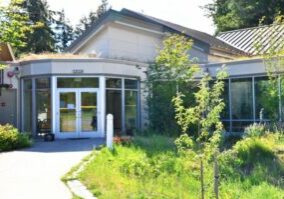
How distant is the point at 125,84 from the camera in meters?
25.3

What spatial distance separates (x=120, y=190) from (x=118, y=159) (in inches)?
160

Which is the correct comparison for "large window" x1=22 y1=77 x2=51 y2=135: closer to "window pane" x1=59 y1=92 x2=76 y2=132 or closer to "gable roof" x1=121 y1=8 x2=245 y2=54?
"window pane" x1=59 y1=92 x2=76 y2=132

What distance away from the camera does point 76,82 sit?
23562 mm

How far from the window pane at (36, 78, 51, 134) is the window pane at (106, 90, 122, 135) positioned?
281 cm

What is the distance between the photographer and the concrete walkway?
1008 cm

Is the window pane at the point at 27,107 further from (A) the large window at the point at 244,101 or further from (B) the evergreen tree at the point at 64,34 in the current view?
(B) the evergreen tree at the point at 64,34

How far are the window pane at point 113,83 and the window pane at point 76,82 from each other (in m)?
0.66

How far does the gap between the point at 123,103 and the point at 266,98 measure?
277 inches

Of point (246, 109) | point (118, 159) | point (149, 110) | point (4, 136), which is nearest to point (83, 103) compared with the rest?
point (149, 110)

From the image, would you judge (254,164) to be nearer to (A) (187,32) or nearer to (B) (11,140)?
(B) (11,140)

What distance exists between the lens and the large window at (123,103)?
2436 cm

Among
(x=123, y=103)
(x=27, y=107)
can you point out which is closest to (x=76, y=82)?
(x=123, y=103)

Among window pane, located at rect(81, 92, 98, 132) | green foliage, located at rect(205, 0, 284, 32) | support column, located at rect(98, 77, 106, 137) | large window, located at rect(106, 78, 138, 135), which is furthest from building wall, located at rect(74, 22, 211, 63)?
green foliage, located at rect(205, 0, 284, 32)

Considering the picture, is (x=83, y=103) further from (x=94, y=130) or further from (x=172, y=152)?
(x=172, y=152)
